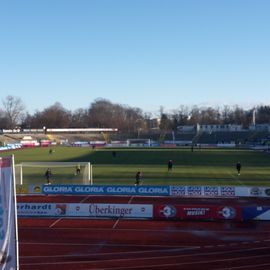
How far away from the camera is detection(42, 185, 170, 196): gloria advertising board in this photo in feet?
108

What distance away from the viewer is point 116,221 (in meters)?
25.0

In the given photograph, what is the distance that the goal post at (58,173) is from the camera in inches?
1585

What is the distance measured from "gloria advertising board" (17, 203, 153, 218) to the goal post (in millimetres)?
11938

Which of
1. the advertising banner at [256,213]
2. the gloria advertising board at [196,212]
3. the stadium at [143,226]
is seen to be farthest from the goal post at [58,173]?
the advertising banner at [256,213]

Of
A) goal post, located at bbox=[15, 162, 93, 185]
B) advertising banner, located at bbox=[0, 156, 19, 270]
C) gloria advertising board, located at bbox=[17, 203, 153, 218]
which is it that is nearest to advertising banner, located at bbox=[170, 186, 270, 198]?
gloria advertising board, located at bbox=[17, 203, 153, 218]

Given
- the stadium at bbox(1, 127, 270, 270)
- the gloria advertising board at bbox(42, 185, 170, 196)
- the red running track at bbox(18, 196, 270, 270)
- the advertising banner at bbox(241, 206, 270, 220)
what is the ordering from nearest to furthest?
1. the red running track at bbox(18, 196, 270, 270)
2. the stadium at bbox(1, 127, 270, 270)
3. the advertising banner at bbox(241, 206, 270, 220)
4. the gloria advertising board at bbox(42, 185, 170, 196)

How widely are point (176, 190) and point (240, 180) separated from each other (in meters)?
11.4

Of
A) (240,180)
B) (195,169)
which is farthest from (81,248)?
(195,169)

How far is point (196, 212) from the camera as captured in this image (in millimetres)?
25406

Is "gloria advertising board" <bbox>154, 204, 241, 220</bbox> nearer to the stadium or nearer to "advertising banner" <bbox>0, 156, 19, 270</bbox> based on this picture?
the stadium

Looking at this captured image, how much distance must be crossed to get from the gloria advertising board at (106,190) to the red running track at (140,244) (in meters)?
7.81

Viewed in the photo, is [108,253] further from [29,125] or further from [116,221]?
[29,125]

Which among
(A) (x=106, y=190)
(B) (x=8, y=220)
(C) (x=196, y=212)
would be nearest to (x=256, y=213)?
(C) (x=196, y=212)

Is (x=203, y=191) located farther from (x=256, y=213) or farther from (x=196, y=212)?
(x=256, y=213)
